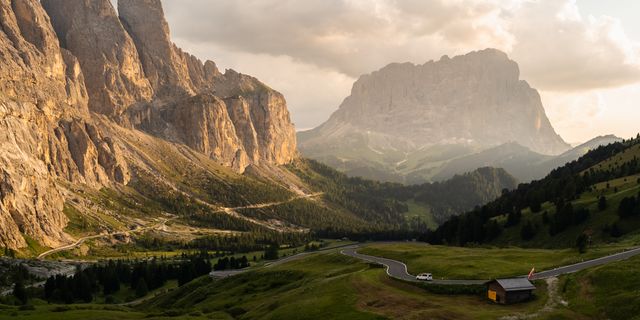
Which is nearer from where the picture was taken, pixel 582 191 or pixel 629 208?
pixel 629 208

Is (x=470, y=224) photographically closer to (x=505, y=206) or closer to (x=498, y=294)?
(x=505, y=206)

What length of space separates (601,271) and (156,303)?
10793cm

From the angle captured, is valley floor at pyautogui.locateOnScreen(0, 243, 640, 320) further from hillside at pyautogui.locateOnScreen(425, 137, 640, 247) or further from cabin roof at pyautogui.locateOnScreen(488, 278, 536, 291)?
hillside at pyautogui.locateOnScreen(425, 137, 640, 247)

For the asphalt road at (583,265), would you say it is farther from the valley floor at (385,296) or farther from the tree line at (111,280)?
the tree line at (111,280)

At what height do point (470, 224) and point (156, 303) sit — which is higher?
point (470, 224)

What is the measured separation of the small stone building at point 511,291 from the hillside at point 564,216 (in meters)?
35.2

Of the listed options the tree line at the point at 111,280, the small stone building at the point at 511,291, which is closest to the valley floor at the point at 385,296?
the small stone building at the point at 511,291

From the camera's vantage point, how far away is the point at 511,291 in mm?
70375

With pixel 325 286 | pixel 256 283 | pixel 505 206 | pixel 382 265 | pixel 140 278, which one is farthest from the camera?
pixel 505 206

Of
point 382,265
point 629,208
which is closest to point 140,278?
point 382,265

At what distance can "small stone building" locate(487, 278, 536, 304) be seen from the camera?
7044 centimetres

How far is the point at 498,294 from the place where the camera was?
72625 millimetres

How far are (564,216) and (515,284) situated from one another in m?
76.6

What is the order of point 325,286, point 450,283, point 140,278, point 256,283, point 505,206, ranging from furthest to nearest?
point 505,206 → point 140,278 → point 256,283 → point 325,286 → point 450,283
